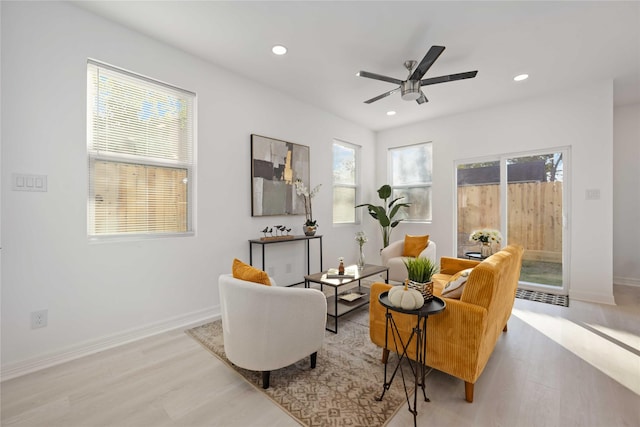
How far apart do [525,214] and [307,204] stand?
3295 mm

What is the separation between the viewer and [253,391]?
1843mm

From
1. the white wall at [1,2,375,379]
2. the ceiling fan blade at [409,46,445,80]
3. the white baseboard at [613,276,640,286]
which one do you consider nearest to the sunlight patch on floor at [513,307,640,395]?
the white baseboard at [613,276,640,286]

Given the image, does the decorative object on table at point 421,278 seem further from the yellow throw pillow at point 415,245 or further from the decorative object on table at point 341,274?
the yellow throw pillow at point 415,245

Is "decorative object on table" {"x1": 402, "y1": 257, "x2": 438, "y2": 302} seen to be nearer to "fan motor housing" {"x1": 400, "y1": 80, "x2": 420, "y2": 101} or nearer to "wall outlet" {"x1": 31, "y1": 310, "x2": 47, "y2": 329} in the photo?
"fan motor housing" {"x1": 400, "y1": 80, "x2": 420, "y2": 101}

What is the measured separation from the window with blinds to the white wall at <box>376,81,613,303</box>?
4.30 meters

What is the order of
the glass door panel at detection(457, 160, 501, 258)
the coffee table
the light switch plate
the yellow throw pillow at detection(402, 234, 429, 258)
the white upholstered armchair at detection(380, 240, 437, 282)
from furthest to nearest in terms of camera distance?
the glass door panel at detection(457, 160, 501, 258) < the yellow throw pillow at detection(402, 234, 429, 258) < the white upholstered armchair at detection(380, 240, 437, 282) < the coffee table < the light switch plate

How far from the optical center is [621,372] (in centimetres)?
205

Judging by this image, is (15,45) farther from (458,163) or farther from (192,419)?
(458,163)

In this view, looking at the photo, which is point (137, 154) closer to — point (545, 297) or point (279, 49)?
point (279, 49)

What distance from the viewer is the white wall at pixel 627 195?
4258mm

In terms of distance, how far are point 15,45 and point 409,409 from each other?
141 inches

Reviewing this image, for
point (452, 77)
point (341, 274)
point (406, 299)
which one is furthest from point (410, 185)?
point (406, 299)

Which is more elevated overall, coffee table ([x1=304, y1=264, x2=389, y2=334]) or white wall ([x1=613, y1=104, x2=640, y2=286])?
white wall ([x1=613, y1=104, x2=640, y2=286])

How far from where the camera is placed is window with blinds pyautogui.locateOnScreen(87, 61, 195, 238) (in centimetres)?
242
